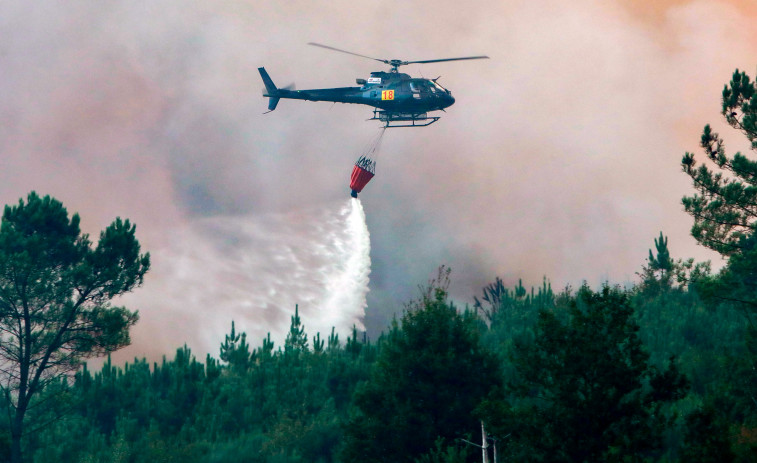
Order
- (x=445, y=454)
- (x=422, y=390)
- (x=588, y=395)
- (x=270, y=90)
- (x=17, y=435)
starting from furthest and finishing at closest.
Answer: (x=270, y=90) → (x=17, y=435) → (x=422, y=390) → (x=445, y=454) → (x=588, y=395)

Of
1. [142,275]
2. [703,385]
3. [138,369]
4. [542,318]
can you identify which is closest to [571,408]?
[542,318]

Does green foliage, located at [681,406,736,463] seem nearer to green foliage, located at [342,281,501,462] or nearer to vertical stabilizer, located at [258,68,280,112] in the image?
green foliage, located at [342,281,501,462]

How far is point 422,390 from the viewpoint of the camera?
152ft

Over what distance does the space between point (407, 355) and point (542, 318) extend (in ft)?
32.3

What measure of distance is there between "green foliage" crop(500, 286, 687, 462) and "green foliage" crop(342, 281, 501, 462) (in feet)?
22.3

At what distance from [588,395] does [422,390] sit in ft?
34.4

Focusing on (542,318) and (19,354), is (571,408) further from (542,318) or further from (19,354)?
(19,354)

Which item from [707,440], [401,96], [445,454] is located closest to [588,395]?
[707,440]

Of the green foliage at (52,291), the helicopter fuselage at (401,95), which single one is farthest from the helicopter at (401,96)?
the green foliage at (52,291)

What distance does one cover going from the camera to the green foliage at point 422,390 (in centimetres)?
4562

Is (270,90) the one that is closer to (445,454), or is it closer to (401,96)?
(401,96)

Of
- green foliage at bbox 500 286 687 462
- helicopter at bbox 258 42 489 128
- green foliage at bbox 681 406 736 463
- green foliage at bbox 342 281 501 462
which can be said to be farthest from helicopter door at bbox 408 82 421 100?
green foliage at bbox 681 406 736 463

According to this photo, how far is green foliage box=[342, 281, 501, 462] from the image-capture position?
45.6m

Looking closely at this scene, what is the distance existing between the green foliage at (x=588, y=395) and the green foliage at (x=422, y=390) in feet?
22.3
